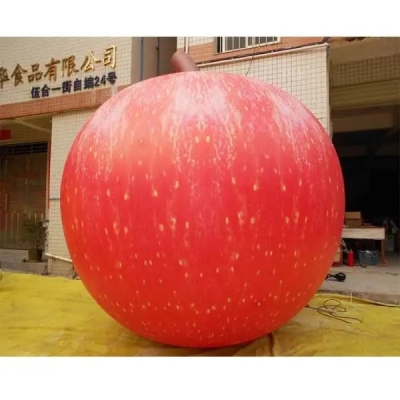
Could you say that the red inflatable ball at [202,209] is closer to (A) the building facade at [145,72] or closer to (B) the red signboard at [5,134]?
(A) the building facade at [145,72]

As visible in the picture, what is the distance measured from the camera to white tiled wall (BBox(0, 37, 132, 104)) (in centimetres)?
512

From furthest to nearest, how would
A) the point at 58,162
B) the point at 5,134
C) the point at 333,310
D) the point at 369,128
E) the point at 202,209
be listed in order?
the point at 5,134 < the point at 369,128 < the point at 58,162 < the point at 333,310 < the point at 202,209

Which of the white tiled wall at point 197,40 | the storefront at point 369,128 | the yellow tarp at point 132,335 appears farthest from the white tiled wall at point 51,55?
the yellow tarp at point 132,335

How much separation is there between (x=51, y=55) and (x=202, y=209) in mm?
5296

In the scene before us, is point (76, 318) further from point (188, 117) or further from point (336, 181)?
point (336, 181)

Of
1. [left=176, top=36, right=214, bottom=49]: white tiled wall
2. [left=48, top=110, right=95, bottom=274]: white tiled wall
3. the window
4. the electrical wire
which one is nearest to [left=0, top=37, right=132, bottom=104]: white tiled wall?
[left=48, top=110, right=95, bottom=274]: white tiled wall

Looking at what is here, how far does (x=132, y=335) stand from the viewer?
76.9 inches

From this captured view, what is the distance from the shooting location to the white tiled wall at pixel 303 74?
4.27 m

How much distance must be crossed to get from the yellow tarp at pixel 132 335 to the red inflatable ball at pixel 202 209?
309 mm

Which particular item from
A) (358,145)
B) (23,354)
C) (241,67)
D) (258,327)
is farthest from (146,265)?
(358,145)

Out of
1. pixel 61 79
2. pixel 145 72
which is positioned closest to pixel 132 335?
pixel 145 72

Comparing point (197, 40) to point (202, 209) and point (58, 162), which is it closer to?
point (58, 162)

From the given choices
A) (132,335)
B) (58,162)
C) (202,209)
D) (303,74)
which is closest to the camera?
(202,209)

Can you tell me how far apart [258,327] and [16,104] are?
18.5 ft
